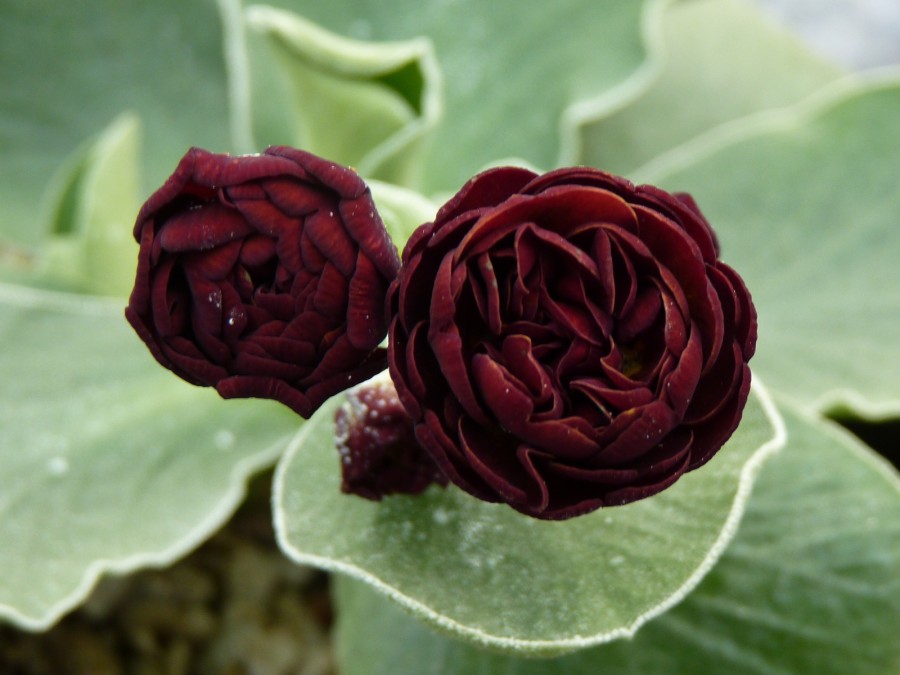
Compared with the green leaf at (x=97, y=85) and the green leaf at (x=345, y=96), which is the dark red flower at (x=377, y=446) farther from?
the green leaf at (x=97, y=85)

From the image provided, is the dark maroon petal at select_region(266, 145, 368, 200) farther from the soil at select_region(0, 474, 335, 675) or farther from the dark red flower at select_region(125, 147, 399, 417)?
the soil at select_region(0, 474, 335, 675)

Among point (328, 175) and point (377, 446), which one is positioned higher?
point (328, 175)

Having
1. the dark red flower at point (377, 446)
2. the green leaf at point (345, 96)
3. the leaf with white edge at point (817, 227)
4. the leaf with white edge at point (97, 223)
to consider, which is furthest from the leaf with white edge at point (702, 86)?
the dark red flower at point (377, 446)

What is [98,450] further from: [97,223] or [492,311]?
[492,311]

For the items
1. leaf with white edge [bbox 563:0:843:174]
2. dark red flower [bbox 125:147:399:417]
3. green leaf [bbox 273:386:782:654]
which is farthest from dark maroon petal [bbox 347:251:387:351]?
leaf with white edge [bbox 563:0:843:174]


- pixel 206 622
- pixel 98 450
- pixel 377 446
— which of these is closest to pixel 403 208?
pixel 377 446

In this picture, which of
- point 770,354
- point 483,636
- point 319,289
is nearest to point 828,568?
point 770,354

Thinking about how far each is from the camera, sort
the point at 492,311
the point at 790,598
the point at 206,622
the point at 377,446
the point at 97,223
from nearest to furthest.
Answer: the point at 492,311, the point at 377,446, the point at 790,598, the point at 97,223, the point at 206,622
